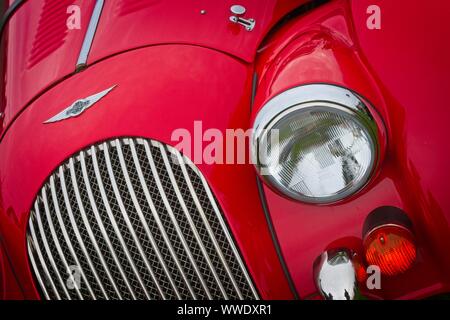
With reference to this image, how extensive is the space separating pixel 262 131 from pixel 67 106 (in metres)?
0.65

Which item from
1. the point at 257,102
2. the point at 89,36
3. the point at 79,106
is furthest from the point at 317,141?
the point at 89,36

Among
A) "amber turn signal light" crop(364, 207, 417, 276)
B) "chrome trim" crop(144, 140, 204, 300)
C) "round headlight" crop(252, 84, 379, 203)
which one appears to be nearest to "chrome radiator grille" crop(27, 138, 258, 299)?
"chrome trim" crop(144, 140, 204, 300)

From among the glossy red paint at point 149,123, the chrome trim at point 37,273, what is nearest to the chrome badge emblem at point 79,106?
the glossy red paint at point 149,123

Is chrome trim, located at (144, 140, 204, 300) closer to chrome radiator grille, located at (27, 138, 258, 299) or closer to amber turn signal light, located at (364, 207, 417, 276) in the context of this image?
chrome radiator grille, located at (27, 138, 258, 299)

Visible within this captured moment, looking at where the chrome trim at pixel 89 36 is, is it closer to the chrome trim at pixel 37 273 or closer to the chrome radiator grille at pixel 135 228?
the chrome radiator grille at pixel 135 228

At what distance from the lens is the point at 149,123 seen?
1.56m

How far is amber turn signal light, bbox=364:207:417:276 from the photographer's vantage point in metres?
1.41

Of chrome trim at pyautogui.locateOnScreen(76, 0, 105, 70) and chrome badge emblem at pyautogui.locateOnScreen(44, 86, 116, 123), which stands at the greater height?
chrome trim at pyautogui.locateOnScreen(76, 0, 105, 70)

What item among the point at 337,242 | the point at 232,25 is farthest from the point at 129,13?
the point at 337,242

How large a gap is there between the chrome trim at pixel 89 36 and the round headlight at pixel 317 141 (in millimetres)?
681

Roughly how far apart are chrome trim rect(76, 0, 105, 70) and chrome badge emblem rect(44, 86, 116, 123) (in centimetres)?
16

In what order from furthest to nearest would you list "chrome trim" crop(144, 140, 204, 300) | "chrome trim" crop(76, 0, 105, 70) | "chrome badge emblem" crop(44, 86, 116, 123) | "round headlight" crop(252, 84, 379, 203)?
1. "chrome trim" crop(76, 0, 105, 70)
2. "chrome badge emblem" crop(44, 86, 116, 123)
3. "chrome trim" crop(144, 140, 204, 300)
4. "round headlight" crop(252, 84, 379, 203)

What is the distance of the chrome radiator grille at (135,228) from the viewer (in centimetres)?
153

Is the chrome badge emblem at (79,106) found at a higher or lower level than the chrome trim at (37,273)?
higher
